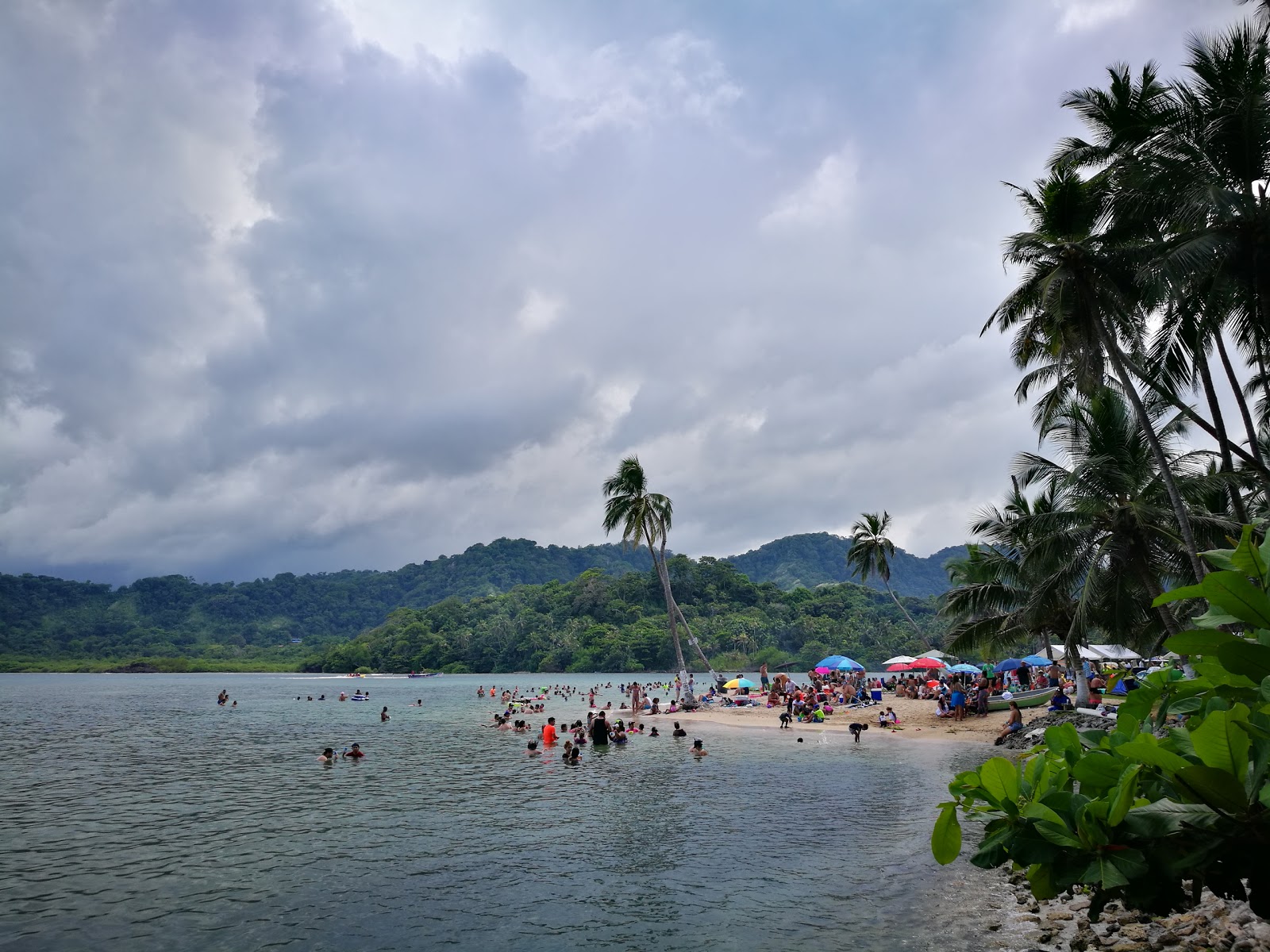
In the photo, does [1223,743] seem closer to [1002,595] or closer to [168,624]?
[1002,595]

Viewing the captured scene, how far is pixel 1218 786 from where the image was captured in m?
2.16

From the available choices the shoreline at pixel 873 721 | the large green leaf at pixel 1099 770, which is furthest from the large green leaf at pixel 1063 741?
the shoreline at pixel 873 721

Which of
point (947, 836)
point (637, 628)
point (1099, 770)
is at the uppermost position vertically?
point (1099, 770)

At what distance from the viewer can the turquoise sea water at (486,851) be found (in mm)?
9117

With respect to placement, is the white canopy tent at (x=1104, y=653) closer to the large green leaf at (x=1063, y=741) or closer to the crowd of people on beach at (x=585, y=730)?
the crowd of people on beach at (x=585, y=730)

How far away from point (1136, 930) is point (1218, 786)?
777 centimetres

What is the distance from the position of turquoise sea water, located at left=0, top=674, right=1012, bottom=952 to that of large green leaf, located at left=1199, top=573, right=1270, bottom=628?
782 centimetres

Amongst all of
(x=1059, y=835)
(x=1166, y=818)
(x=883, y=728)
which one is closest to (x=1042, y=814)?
(x=1059, y=835)

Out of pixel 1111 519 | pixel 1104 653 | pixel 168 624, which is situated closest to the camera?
pixel 1111 519

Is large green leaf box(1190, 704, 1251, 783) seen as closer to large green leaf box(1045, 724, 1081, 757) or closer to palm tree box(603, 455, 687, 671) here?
large green leaf box(1045, 724, 1081, 757)

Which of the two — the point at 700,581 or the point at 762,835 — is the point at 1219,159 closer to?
the point at 762,835

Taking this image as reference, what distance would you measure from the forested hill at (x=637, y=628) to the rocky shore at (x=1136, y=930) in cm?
9675

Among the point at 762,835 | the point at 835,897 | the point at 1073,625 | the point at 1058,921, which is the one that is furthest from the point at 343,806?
the point at 1073,625

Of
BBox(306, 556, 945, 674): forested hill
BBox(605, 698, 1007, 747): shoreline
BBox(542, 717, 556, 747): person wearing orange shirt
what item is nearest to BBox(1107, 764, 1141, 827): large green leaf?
BBox(542, 717, 556, 747): person wearing orange shirt
